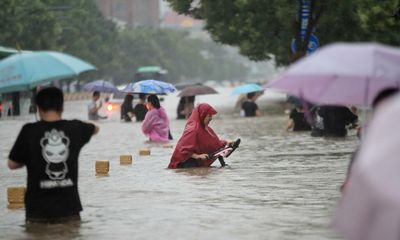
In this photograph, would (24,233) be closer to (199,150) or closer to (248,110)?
(199,150)

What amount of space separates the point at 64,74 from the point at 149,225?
1896 mm

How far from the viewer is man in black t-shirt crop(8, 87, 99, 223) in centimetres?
911

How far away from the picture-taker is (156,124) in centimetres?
2502

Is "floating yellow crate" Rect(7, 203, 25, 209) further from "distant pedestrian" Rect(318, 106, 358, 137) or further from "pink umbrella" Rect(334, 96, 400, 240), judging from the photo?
"distant pedestrian" Rect(318, 106, 358, 137)

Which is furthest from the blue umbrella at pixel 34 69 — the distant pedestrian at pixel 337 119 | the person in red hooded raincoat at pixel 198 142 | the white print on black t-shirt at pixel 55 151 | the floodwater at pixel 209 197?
the distant pedestrian at pixel 337 119

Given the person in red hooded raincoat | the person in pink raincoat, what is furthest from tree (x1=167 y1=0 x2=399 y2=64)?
the person in red hooded raincoat

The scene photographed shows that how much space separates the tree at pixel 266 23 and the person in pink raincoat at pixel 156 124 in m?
13.4

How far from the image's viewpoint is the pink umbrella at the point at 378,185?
4.77 metres

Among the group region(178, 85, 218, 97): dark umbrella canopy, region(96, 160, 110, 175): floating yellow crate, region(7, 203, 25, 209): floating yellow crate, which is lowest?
region(7, 203, 25, 209): floating yellow crate

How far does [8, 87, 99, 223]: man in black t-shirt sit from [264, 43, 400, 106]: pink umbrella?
2.86 meters

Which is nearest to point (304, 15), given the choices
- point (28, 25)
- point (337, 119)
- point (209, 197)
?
point (337, 119)

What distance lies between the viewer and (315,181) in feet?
48.1

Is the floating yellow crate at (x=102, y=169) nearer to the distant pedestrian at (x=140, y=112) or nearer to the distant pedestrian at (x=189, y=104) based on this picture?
the distant pedestrian at (x=189, y=104)

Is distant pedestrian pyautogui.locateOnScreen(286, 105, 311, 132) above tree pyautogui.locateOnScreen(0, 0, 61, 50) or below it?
below
